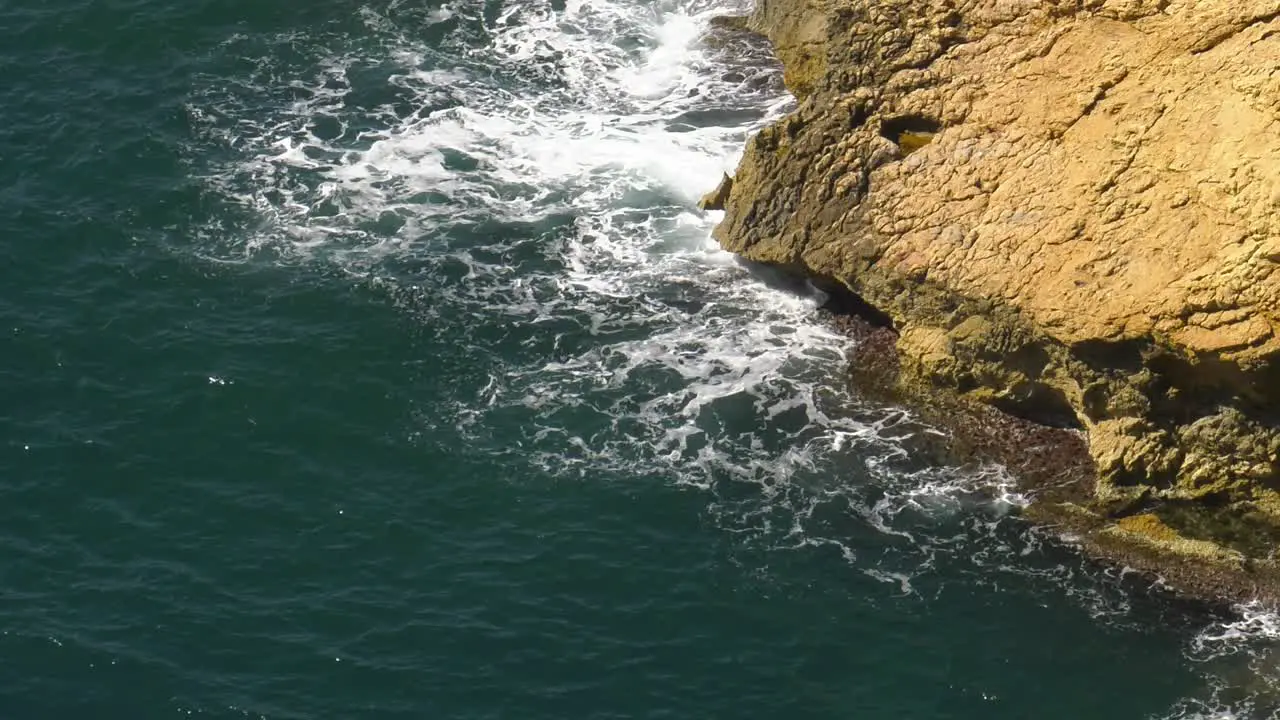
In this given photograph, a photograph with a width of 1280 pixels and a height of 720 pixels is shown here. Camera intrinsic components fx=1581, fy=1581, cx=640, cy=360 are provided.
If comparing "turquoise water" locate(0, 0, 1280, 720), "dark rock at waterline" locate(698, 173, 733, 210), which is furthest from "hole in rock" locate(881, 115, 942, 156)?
"dark rock at waterline" locate(698, 173, 733, 210)

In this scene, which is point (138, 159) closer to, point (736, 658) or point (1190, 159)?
point (736, 658)

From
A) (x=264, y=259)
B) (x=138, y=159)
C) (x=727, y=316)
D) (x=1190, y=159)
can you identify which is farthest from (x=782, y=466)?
(x=138, y=159)

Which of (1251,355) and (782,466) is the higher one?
(1251,355)

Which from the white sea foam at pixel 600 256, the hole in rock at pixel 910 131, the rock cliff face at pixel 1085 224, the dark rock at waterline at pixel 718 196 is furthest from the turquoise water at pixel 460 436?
the hole in rock at pixel 910 131

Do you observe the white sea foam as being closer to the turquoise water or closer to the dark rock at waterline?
the turquoise water

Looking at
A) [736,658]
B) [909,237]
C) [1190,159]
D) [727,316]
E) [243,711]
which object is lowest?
[243,711]

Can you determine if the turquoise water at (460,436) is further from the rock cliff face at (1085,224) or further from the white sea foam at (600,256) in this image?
the rock cliff face at (1085,224)

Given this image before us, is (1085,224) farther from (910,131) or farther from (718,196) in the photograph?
(718,196)
